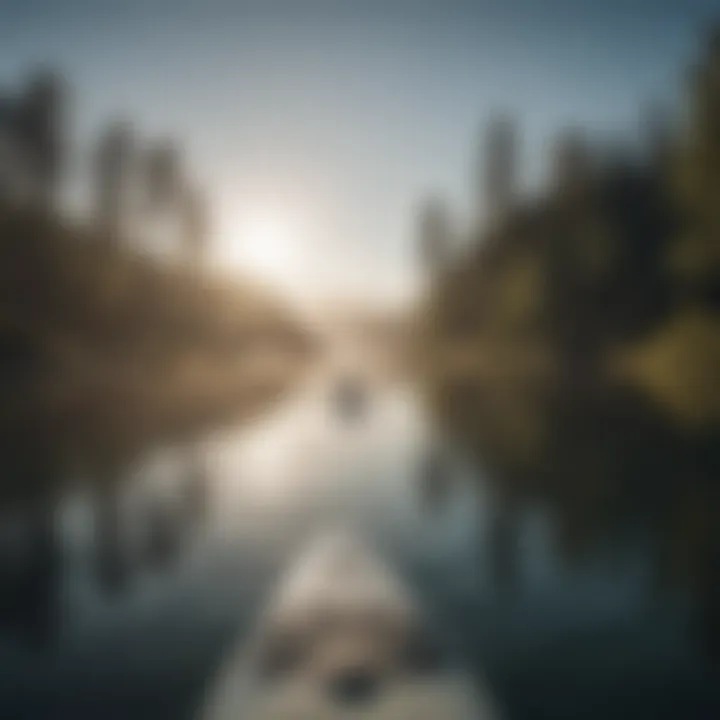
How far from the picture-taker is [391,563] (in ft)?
27.1

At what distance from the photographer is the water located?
5570mm

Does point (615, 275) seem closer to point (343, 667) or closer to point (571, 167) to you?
point (571, 167)

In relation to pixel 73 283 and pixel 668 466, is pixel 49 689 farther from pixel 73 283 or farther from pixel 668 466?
pixel 73 283

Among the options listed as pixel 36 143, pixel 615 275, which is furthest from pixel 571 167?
pixel 36 143

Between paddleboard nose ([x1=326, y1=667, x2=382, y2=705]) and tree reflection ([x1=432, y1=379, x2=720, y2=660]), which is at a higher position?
paddleboard nose ([x1=326, y1=667, x2=382, y2=705])

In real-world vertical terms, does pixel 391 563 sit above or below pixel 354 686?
below

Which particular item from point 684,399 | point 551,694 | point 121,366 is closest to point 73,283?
point 121,366

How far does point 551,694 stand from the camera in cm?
540

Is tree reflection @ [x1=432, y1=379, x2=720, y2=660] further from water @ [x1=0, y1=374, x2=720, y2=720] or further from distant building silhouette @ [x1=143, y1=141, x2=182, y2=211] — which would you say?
distant building silhouette @ [x1=143, y1=141, x2=182, y2=211]

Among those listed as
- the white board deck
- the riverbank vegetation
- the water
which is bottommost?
the water

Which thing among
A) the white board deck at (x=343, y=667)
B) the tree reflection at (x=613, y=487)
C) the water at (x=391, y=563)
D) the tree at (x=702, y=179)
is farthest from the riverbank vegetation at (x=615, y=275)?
the white board deck at (x=343, y=667)

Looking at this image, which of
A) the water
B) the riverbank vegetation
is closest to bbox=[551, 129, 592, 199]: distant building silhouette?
the riverbank vegetation

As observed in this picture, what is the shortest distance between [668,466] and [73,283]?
24.6 m

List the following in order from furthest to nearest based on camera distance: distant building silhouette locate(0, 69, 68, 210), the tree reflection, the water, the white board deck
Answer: distant building silhouette locate(0, 69, 68, 210) < the tree reflection < the water < the white board deck
